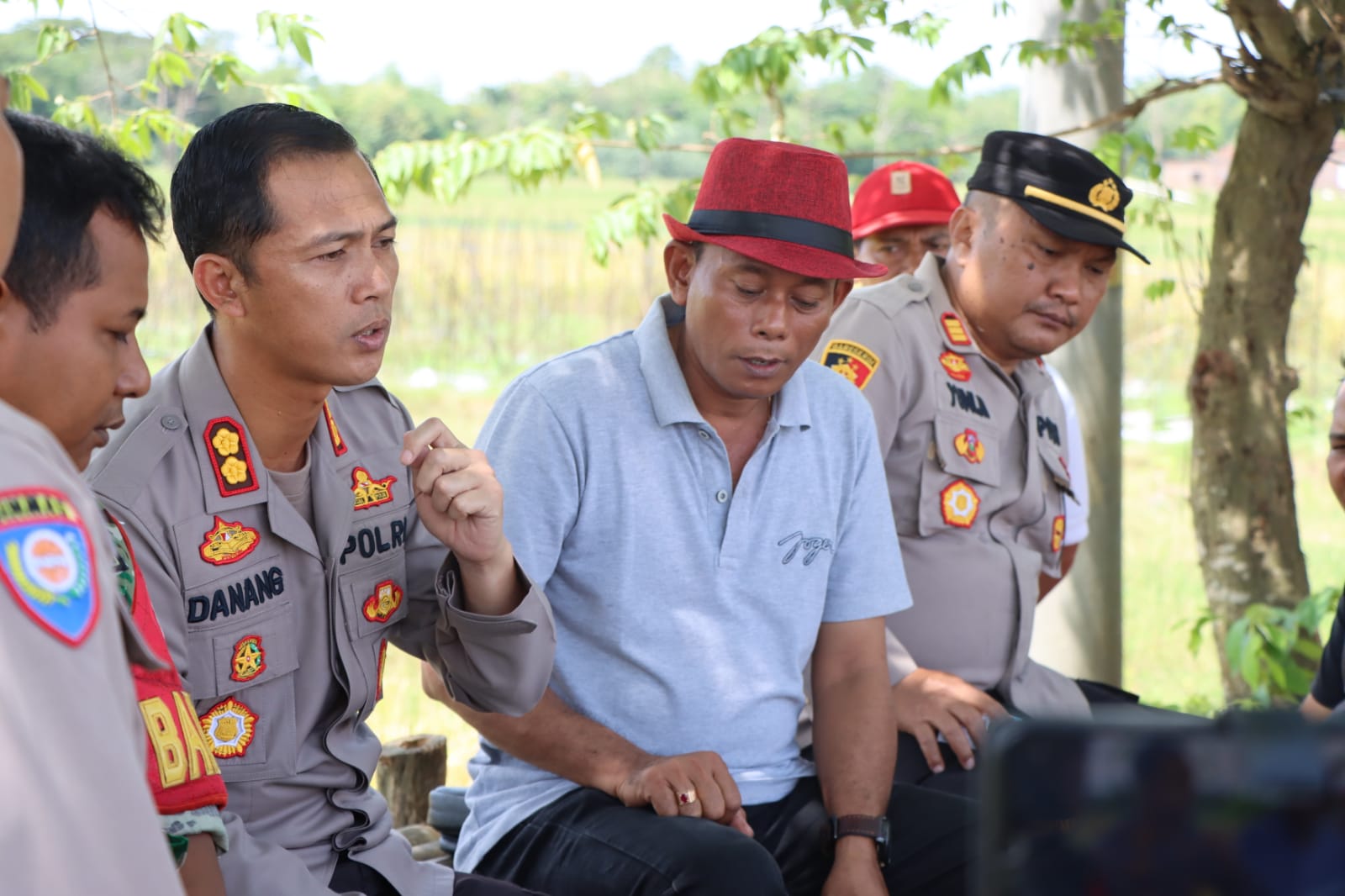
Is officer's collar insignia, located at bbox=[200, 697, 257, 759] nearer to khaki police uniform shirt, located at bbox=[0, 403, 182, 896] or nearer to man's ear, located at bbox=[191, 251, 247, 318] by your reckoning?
man's ear, located at bbox=[191, 251, 247, 318]

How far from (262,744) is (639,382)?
0.98 metres

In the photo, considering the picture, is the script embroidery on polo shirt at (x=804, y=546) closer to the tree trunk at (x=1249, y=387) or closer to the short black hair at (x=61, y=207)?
the short black hair at (x=61, y=207)

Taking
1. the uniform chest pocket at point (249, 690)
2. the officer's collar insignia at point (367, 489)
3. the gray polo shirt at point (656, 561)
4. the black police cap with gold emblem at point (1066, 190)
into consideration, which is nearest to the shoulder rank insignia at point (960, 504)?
the gray polo shirt at point (656, 561)

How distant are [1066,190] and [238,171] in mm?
1985

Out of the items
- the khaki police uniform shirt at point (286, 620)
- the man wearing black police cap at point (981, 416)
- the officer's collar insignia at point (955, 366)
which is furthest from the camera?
the officer's collar insignia at point (955, 366)

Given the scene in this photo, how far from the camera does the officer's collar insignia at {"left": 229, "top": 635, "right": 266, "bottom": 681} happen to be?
1.97 metres

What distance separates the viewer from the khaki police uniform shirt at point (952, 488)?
307 centimetres

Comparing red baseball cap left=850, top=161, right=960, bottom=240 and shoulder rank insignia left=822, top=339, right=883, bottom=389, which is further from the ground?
red baseball cap left=850, top=161, right=960, bottom=240

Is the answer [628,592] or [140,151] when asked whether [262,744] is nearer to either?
[628,592]

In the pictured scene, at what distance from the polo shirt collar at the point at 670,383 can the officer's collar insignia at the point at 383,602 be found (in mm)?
618

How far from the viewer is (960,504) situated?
311cm

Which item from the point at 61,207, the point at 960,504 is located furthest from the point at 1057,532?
the point at 61,207

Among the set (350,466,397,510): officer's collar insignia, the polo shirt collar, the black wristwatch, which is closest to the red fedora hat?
the polo shirt collar

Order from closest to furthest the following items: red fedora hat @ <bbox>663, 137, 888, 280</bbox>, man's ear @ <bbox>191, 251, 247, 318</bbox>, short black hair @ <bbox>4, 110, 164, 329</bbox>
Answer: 1. short black hair @ <bbox>4, 110, 164, 329</bbox>
2. man's ear @ <bbox>191, 251, 247, 318</bbox>
3. red fedora hat @ <bbox>663, 137, 888, 280</bbox>
